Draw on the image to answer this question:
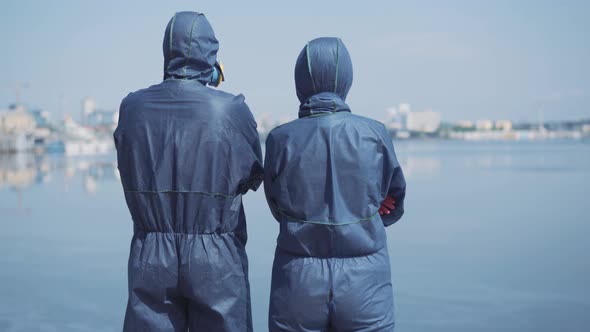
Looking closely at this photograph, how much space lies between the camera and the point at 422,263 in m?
5.84

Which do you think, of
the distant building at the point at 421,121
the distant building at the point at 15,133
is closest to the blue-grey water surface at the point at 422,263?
the distant building at the point at 15,133

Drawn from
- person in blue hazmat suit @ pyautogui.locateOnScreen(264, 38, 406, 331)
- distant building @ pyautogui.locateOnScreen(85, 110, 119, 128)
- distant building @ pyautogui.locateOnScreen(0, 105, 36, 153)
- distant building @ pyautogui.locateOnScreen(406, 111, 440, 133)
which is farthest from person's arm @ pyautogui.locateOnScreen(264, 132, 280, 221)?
distant building @ pyautogui.locateOnScreen(406, 111, 440, 133)

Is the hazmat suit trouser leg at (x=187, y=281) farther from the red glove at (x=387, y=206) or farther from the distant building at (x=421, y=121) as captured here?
the distant building at (x=421, y=121)

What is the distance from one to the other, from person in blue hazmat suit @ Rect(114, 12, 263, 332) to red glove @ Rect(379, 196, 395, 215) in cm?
51

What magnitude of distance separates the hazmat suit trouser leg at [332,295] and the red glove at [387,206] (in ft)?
0.88

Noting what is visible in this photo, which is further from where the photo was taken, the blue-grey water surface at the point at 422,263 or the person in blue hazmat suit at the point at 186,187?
the blue-grey water surface at the point at 422,263

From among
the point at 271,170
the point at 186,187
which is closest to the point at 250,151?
the point at 271,170

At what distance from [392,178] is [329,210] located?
1.02 ft

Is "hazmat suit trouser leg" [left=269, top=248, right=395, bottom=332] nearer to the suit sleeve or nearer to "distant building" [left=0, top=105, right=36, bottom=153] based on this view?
the suit sleeve

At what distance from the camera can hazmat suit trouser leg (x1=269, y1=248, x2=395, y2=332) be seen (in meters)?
2.20

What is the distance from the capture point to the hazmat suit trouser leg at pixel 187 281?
2.30 m

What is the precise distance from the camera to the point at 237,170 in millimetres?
2346

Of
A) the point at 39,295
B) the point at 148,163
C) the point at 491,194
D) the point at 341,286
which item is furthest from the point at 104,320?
the point at 491,194

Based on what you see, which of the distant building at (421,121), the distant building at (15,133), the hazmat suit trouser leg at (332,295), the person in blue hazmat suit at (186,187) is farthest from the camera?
the distant building at (421,121)
